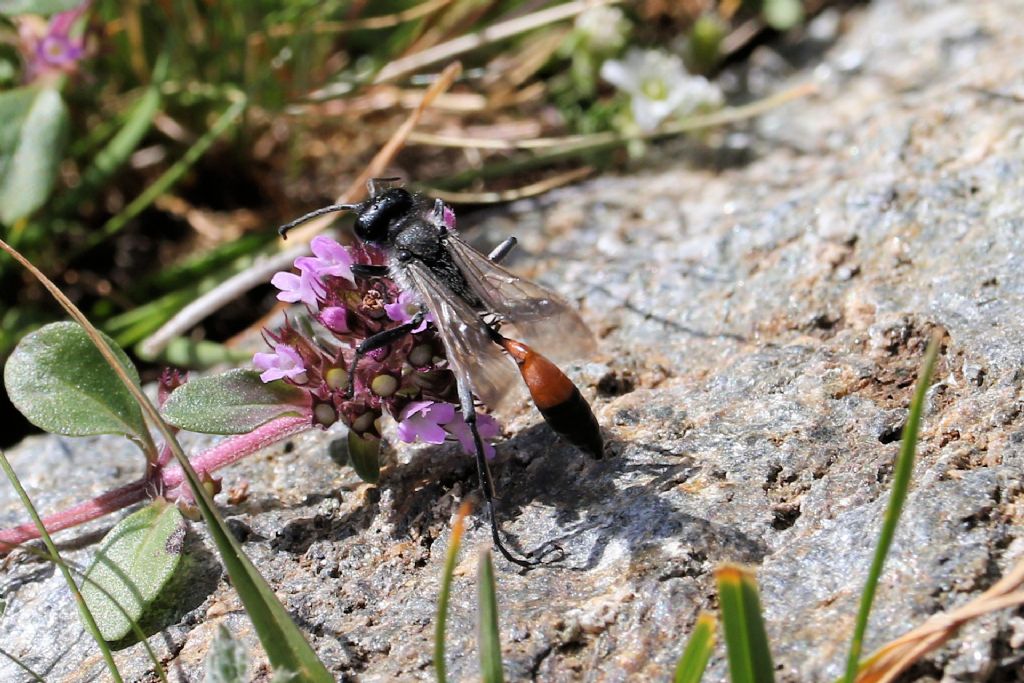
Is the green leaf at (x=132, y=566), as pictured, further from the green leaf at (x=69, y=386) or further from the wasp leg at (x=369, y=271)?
the wasp leg at (x=369, y=271)

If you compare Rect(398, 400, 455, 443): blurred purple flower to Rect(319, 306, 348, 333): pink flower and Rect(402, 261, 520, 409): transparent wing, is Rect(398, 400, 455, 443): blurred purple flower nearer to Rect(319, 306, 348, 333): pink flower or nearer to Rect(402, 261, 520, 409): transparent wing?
Rect(402, 261, 520, 409): transparent wing

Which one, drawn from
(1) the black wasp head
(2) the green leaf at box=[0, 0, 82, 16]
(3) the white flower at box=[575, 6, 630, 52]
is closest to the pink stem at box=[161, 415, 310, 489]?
(1) the black wasp head

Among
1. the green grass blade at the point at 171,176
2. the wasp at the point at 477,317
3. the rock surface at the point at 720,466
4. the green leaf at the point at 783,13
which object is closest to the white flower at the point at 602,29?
the green leaf at the point at 783,13

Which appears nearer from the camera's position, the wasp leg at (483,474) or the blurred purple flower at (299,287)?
Result: the wasp leg at (483,474)

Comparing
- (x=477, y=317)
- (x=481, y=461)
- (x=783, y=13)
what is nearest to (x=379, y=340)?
(x=477, y=317)

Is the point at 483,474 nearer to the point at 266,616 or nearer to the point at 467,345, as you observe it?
the point at 467,345

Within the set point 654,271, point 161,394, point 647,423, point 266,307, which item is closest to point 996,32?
point 654,271

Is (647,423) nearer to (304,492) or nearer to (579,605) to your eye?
(579,605)
